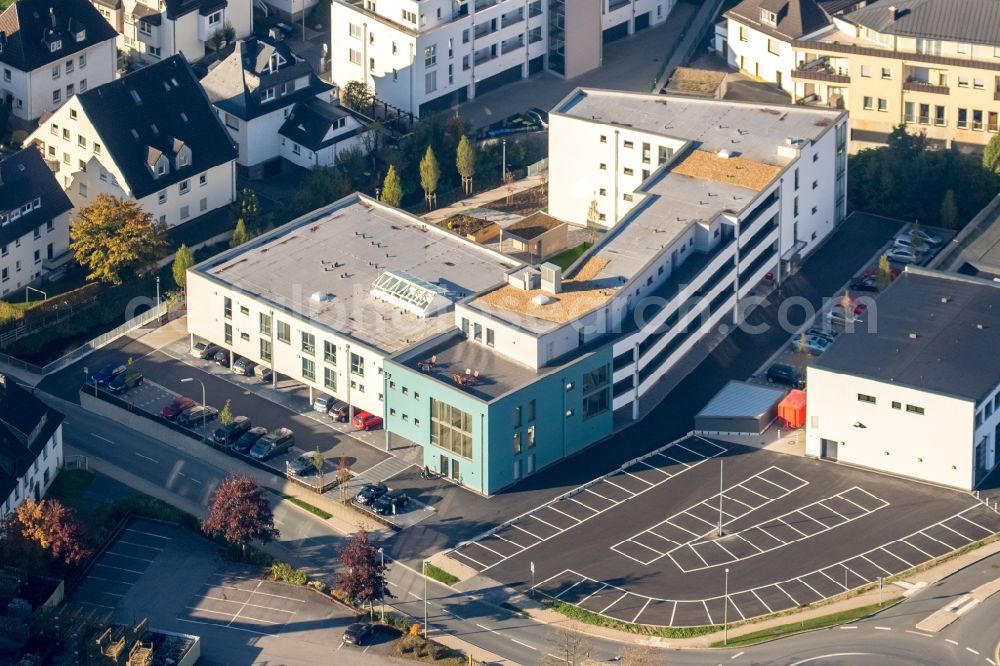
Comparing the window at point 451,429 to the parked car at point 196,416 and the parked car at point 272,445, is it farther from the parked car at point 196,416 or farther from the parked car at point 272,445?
the parked car at point 196,416

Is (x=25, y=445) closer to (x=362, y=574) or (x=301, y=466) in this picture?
(x=301, y=466)

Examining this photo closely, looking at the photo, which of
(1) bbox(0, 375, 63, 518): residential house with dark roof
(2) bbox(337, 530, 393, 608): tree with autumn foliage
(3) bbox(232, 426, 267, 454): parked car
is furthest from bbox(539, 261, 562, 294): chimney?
(1) bbox(0, 375, 63, 518): residential house with dark roof

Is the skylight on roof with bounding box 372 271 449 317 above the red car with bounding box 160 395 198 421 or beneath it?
above

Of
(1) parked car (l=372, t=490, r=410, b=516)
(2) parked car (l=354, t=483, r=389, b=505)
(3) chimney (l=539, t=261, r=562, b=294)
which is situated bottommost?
(1) parked car (l=372, t=490, r=410, b=516)

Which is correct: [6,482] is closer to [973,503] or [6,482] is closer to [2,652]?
[2,652]

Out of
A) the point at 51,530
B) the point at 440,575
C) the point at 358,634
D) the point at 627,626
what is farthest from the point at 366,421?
the point at 627,626

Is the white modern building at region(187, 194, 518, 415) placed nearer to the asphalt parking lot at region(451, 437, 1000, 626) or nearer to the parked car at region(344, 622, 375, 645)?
the asphalt parking lot at region(451, 437, 1000, 626)

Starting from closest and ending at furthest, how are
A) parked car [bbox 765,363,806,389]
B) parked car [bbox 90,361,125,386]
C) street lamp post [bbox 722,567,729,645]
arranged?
street lamp post [bbox 722,567,729,645]
parked car [bbox 765,363,806,389]
parked car [bbox 90,361,125,386]
